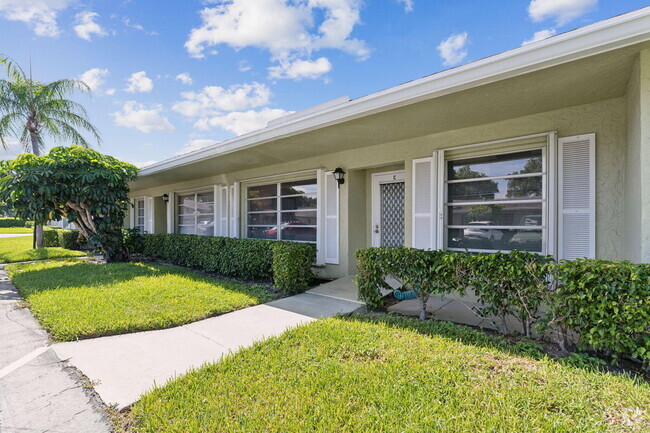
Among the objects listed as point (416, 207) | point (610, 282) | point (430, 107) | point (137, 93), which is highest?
point (137, 93)

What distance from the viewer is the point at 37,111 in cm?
1145

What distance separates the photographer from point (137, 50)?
7691 mm

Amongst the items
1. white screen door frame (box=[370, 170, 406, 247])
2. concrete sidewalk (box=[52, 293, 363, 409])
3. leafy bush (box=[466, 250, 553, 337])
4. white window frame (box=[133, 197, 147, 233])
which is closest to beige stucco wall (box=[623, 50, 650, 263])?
leafy bush (box=[466, 250, 553, 337])

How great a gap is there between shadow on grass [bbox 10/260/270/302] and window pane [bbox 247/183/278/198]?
9.36 ft

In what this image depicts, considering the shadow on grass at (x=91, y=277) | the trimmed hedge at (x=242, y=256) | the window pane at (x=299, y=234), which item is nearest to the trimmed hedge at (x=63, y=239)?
the trimmed hedge at (x=242, y=256)

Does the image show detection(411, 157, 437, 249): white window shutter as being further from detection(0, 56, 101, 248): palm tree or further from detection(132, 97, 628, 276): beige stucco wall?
detection(0, 56, 101, 248): palm tree

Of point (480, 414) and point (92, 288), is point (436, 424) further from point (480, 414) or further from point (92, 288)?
point (92, 288)

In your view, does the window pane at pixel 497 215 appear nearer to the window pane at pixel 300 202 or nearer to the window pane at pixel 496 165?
the window pane at pixel 496 165

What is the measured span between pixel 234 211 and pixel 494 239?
6905 mm

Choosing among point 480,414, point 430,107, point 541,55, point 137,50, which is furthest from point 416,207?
point 137,50

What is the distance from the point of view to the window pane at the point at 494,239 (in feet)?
15.0

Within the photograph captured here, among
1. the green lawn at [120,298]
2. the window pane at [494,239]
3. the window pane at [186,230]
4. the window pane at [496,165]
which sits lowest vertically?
the green lawn at [120,298]

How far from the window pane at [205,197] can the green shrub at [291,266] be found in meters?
5.68

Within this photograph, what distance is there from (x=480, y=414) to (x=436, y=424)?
13.6 inches
